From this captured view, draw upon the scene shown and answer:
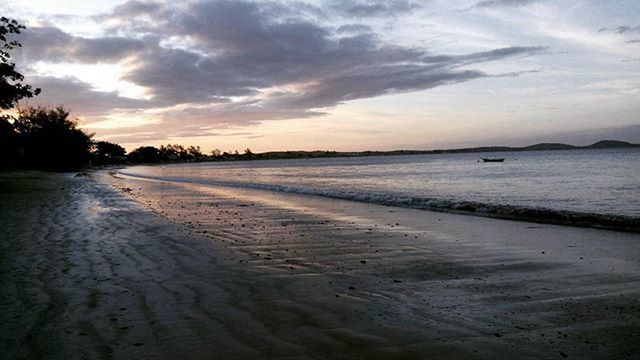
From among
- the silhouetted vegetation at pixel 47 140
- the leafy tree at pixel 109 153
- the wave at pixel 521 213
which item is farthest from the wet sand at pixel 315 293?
the leafy tree at pixel 109 153

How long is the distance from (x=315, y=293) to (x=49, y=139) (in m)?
67.4

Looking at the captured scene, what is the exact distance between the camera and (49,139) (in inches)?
2399

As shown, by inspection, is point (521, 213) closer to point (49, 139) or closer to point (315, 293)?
point (315, 293)

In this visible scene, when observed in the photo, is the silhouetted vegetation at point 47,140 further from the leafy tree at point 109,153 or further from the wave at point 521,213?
the leafy tree at point 109,153

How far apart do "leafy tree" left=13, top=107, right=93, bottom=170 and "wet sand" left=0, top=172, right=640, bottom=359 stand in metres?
58.4

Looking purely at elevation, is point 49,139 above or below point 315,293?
above

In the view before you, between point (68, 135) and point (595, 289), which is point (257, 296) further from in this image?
point (68, 135)

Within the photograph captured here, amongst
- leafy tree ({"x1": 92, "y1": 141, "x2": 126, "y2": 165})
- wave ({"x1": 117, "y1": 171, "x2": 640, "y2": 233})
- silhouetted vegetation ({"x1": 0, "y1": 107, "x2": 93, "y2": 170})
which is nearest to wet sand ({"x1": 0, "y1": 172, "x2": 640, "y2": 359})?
wave ({"x1": 117, "y1": 171, "x2": 640, "y2": 233})

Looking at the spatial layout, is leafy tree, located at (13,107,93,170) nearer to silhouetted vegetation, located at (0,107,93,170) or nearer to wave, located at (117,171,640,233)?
silhouetted vegetation, located at (0,107,93,170)

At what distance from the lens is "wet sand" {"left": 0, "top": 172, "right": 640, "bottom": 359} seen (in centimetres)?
407

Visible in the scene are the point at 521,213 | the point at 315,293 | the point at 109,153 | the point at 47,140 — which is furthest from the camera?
the point at 109,153

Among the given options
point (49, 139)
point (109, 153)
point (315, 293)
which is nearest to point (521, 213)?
point (315, 293)

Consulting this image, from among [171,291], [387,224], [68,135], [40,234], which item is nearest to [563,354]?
[171,291]

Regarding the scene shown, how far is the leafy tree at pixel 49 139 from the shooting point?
197 feet
